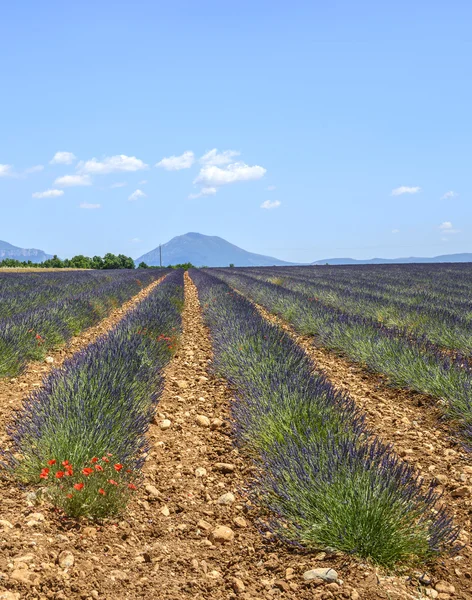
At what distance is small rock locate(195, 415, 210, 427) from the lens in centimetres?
452

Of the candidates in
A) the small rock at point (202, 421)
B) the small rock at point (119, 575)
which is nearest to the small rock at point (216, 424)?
the small rock at point (202, 421)

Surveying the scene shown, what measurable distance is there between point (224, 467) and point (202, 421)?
3.24 ft

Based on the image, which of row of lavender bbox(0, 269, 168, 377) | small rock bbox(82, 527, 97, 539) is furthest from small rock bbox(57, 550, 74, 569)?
row of lavender bbox(0, 269, 168, 377)

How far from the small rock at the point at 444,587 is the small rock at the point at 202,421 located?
8.42 ft

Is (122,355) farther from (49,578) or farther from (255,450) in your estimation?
(49,578)

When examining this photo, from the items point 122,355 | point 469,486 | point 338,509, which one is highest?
point 122,355

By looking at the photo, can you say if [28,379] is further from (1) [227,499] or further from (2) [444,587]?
(2) [444,587]

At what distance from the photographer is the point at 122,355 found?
5.34 m

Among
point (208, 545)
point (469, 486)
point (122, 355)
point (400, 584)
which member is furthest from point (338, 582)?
point (122, 355)

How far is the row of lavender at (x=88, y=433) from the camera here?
2764mm

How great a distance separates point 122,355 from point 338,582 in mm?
3628

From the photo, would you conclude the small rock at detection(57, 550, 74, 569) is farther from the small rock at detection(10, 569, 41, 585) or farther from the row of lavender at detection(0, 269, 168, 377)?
the row of lavender at detection(0, 269, 168, 377)

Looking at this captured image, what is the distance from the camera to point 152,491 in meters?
3.17

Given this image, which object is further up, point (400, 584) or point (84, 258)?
point (84, 258)
